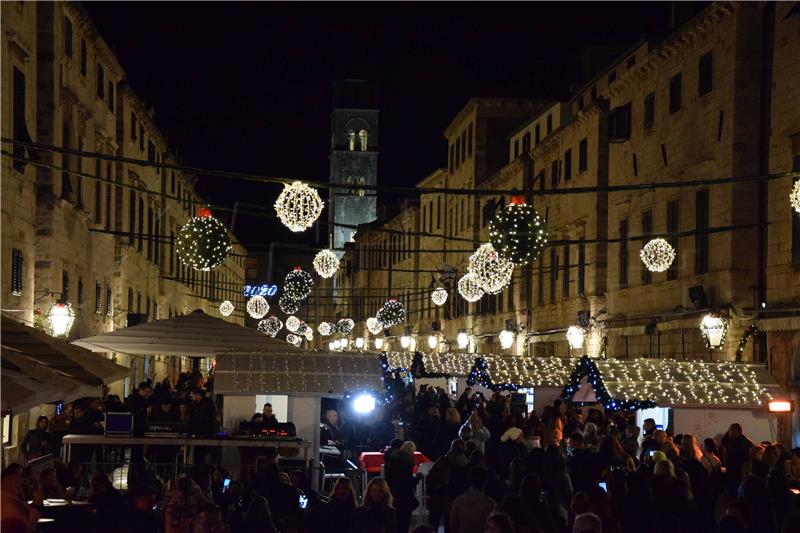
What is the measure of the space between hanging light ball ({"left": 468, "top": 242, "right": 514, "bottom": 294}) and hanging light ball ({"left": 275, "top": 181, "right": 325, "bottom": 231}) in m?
6.60

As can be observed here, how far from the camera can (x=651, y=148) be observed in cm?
3023

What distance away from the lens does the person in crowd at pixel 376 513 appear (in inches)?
414

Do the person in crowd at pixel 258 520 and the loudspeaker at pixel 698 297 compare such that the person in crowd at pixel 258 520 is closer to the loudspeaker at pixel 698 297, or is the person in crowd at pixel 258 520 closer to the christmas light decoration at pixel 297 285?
the loudspeaker at pixel 698 297

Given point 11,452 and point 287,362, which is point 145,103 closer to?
point 11,452

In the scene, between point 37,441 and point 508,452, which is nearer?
point 508,452

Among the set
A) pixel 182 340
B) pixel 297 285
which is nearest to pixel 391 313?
pixel 297 285

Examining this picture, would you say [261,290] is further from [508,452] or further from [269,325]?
[508,452]

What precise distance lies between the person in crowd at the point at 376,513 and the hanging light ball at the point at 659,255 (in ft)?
48.8

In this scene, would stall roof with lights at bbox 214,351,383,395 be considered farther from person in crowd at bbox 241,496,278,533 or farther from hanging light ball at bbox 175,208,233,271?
person in crowd at bbox 241,496,278,533

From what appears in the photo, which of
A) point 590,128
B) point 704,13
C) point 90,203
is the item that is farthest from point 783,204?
point 90,203

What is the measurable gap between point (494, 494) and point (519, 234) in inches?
172

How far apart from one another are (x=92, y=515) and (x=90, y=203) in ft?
75.0

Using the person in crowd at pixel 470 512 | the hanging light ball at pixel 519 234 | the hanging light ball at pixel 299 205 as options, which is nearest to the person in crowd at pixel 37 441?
the hanging light ball at pixel 299 205

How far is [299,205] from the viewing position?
17719 millimetres
